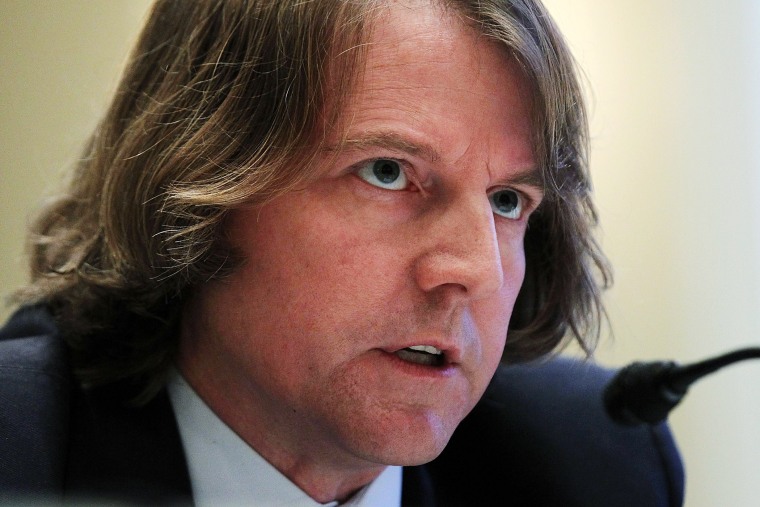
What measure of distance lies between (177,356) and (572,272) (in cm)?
52

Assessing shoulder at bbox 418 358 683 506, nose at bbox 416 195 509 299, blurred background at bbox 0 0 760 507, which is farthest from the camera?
blurred background at bbox 0 0 760 507

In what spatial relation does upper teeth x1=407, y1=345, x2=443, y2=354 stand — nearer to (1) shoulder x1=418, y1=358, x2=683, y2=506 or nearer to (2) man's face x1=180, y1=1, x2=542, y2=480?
(2) man's face x1=180, y1=1, x2=542, y2=480

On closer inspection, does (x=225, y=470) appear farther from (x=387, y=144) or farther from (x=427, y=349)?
(x=387, y=144)

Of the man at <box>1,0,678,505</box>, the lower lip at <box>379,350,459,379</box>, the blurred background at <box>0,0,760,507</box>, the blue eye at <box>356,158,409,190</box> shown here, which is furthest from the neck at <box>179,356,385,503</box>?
the blurred background at <box>0,0,760,507</box>

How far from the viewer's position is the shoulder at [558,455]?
3.57ft

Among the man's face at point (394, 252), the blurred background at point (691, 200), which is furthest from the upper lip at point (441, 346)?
the blurred background at point (691, 200)

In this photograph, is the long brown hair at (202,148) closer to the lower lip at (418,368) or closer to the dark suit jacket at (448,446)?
the dark suit jacket at (448,446)

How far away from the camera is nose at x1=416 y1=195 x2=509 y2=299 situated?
0.76 metres

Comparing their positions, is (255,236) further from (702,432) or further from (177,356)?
(702,432)

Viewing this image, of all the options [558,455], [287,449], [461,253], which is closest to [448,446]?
[558,455]

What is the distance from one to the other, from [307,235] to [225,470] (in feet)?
0.97

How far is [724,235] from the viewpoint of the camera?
1.32 m

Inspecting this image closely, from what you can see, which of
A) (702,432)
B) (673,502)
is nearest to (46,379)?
(673,502)

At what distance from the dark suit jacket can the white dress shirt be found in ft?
0.07
